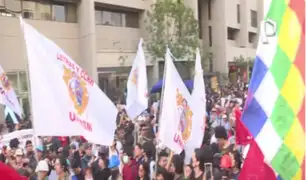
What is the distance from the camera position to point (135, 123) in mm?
11461

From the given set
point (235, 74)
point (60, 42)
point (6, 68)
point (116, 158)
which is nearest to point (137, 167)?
point (116, 158)

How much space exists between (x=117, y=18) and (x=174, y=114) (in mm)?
23544

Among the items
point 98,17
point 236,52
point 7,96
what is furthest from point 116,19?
point 7,96

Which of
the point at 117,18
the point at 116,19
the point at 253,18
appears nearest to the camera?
the point at 116,19

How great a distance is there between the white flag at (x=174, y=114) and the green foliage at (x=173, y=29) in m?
21.0

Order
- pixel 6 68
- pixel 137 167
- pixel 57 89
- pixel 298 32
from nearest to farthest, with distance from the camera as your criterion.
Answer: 1. pixel 298 32
2. pixel 57 89
3. pixel 137 167
4. pixel 6 68

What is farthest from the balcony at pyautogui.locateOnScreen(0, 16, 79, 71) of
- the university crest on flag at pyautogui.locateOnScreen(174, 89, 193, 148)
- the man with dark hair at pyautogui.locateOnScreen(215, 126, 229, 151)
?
the man with dark hair at pyautogui.locateOnScreen(215, 126, 229, 151)

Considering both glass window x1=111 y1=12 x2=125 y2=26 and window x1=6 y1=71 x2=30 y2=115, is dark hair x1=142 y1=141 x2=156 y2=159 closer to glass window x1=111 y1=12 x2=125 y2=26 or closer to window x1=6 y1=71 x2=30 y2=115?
window x1=6 y1=71 x2=30 y2=115

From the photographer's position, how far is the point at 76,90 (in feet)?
20.9

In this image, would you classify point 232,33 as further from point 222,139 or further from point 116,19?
point 222,139

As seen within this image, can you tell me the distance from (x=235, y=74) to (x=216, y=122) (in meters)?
37.9

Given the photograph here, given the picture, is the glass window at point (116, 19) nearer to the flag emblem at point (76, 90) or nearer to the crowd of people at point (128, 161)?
the crowd of people at point (128, 161)

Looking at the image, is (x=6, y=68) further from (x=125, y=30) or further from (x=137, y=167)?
(x=137, y=167)

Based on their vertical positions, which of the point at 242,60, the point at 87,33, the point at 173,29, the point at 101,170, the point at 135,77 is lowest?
the point at 101,170
